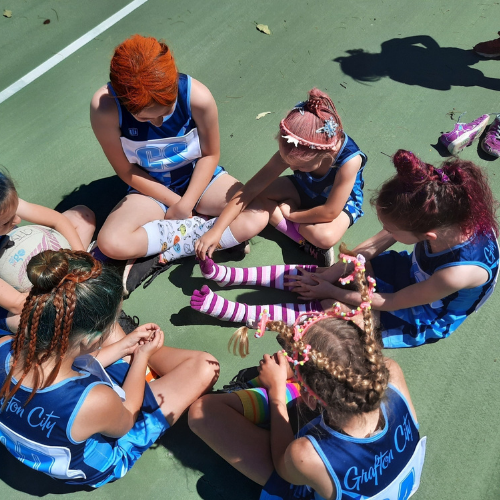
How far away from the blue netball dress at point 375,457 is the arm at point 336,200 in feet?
3.42

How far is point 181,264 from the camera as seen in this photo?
8.89 ft

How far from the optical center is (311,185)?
2627mm

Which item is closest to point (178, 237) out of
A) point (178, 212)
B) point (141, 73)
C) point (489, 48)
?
point (178, 212)

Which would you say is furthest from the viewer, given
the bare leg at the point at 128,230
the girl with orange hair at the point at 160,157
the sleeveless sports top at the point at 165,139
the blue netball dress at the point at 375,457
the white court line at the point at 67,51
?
the white court line at the point at 67,51

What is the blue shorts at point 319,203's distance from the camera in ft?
8.67

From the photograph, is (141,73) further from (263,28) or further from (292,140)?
(263,28)

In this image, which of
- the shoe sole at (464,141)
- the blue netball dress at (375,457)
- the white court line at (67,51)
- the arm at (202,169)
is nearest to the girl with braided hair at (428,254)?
the blue netball dress at (375,457)

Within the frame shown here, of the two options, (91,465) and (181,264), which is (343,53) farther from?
(91,465)

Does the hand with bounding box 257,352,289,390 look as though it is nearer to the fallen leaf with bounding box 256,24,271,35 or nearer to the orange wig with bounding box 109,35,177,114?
the orange wig with bounding box 109,35,177,114

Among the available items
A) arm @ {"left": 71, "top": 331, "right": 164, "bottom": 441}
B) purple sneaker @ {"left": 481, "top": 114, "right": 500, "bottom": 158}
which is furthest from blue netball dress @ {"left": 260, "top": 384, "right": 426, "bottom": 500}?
purple sneaker @ {"left": 481, "top": 114, "right": 500, "bottom": 158}

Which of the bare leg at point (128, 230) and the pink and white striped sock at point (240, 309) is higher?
the bare leg at point (128, 230)

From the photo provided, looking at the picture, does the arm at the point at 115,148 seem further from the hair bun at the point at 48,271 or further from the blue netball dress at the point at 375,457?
the blue netball dress at the point at 375,457

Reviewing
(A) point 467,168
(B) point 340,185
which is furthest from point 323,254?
(A) point 467,168

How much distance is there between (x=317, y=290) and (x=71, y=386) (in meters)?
1.27
